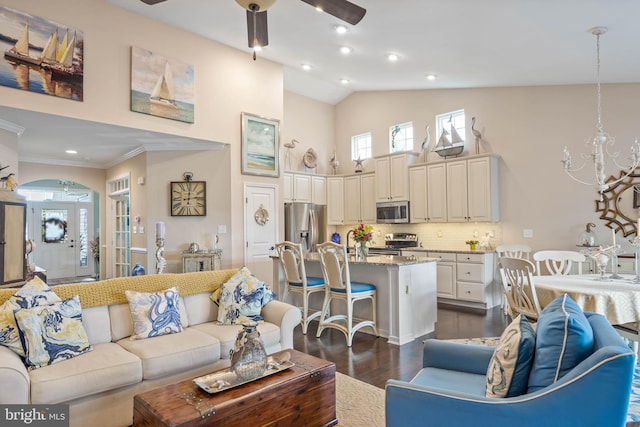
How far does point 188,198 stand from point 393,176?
142 inches

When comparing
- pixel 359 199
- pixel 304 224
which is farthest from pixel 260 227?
pixel 359 199

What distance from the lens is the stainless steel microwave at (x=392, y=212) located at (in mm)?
6910

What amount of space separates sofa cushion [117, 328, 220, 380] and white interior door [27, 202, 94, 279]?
29.0ft

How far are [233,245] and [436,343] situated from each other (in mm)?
4341

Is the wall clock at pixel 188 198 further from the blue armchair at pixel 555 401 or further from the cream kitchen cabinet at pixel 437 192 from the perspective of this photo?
the blue armchair at pixel 555 401

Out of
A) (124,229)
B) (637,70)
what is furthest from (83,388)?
(637,70)

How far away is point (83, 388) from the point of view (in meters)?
2.20

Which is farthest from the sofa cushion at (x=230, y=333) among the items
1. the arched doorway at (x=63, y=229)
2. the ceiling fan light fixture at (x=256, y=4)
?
the arched doorway at (x=63, y=229)

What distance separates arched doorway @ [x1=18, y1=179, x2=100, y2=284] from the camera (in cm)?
966

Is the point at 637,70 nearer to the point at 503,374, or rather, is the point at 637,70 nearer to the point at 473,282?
the point at 473,282

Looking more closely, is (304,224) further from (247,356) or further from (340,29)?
(247,356)

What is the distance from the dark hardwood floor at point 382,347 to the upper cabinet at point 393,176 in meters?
2.47

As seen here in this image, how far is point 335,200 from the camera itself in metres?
8.09

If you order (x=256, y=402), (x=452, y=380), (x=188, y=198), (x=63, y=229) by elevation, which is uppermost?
(x=188, y=198)
